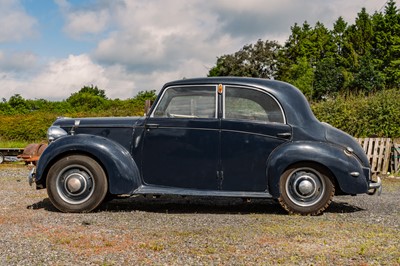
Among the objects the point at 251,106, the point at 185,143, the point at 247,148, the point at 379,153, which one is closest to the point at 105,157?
the point at 185,143

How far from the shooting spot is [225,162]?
7086mm

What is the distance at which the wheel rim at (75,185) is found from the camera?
282 inches

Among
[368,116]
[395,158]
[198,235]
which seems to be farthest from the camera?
[368,116]

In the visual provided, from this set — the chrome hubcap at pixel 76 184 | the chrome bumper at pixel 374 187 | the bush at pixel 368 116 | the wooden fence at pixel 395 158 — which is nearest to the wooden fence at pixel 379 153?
the wooden fence at pixel 395 158

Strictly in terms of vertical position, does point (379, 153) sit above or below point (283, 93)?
below

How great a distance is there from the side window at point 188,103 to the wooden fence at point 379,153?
974 cm

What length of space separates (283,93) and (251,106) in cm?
52

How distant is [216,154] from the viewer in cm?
709

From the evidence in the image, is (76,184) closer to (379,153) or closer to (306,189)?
(306,189)

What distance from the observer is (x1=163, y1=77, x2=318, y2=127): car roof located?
720cm

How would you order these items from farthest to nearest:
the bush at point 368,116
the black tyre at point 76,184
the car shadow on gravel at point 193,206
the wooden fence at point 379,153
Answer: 1. the bush at point 368,116
2. the wooden fence at point 379,153
3. the car shadow on gravel at point 193,206
4. the black tyre at point 76,184

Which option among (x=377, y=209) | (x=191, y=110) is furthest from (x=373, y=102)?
(x=191, y=110)

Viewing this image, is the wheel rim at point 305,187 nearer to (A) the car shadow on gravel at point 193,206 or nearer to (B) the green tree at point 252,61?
(A) the car shadow on gravel at point 193,206

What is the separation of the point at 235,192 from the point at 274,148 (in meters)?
0.81
